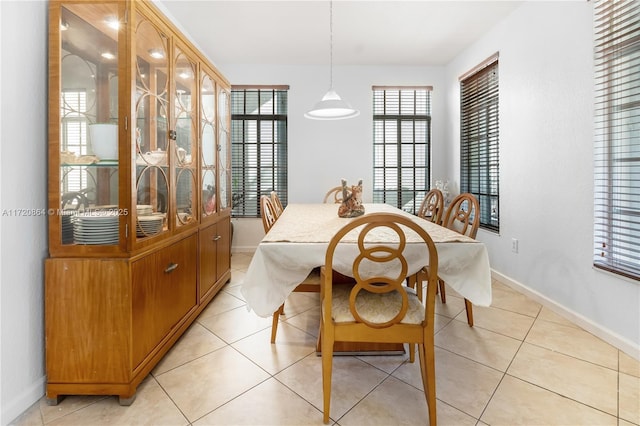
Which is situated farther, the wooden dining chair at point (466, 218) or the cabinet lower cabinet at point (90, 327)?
the wooden dining chair at point (466, 218)

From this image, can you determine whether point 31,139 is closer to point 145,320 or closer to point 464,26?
point 145,320

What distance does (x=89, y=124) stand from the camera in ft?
4.65

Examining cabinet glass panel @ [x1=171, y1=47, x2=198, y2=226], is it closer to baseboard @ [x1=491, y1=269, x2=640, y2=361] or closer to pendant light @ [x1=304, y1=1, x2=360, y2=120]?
pendant light @ [x1=304, y1=1, x2=360, y2=120]

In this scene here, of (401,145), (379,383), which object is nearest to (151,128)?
(379,383)

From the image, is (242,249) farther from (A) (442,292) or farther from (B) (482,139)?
(B) (482,139)

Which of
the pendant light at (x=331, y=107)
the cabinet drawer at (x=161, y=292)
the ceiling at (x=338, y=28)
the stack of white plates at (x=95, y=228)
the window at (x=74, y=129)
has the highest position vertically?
the ceiling at (x=338, y=28)

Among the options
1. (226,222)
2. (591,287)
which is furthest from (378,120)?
(591,287)

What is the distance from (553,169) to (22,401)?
3.62 m

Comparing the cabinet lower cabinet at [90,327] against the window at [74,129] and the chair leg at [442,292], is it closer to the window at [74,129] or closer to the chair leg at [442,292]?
the window at [74,129]

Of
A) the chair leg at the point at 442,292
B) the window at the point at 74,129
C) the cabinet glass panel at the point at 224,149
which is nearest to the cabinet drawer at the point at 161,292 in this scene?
the window at the point at 74,129

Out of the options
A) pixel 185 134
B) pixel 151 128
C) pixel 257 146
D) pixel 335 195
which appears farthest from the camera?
pixel 257 146

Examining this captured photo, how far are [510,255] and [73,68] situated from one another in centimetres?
366

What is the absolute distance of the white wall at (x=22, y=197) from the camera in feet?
4.05

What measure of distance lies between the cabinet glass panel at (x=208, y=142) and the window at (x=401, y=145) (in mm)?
2570
